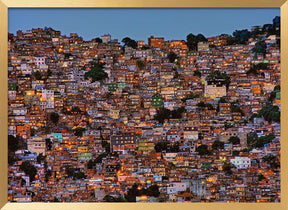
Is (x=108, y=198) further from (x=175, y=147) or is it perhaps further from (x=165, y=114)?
(x=165, y=114)

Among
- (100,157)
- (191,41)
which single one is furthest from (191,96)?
(100,157)

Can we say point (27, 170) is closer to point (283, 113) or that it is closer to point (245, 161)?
point (245, 161)

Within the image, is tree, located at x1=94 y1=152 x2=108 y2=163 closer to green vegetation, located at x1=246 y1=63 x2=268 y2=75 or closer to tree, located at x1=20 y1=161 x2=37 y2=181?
tree, located at x1=20 y1=161 x2=37 y2=181

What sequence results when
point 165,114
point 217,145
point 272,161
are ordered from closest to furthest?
point 272,161, point 217,145, point 165,114

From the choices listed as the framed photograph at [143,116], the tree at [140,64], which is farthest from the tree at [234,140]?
the tree at [140,64]

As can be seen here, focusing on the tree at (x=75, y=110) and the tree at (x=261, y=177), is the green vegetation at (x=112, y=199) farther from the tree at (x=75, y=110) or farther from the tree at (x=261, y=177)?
the tree at (x=261, y=177)

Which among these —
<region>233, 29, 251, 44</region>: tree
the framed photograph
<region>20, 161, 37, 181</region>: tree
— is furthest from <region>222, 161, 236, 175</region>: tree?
<region>20, 161, 37, 181</region>: tree
